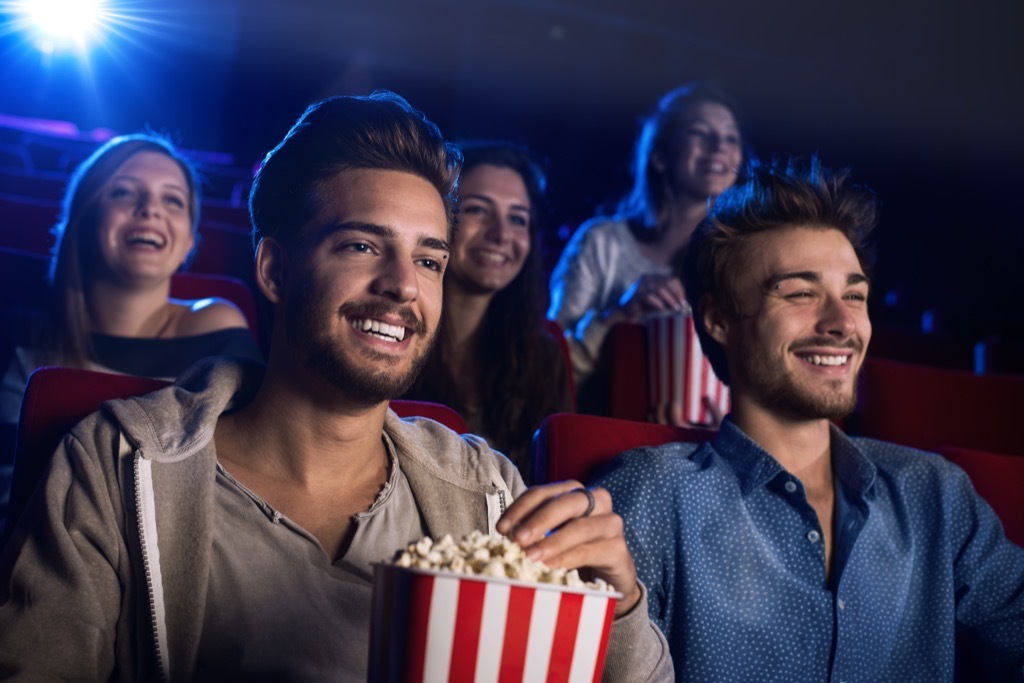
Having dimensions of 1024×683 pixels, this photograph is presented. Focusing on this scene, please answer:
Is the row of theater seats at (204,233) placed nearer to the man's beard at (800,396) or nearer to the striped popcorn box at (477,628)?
the man's beard at (800,396)

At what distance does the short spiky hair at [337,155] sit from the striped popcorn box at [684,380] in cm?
80

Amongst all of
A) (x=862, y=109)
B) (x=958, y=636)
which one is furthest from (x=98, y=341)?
(x=862, y=109)

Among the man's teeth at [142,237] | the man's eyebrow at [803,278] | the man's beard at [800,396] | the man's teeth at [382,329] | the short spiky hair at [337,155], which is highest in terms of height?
the short spiky hair at [337,155]

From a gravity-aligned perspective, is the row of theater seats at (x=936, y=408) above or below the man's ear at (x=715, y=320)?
below

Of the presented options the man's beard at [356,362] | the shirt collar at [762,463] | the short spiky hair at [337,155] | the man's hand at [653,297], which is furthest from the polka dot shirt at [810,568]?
the man's hand at [653,297]

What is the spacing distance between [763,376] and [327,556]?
0.70 meters

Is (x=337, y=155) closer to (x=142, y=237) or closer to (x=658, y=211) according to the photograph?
(x=142, y=237)

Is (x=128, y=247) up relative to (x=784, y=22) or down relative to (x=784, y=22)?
down

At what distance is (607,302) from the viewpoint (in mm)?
2535

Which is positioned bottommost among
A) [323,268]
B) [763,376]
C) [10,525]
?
[10,525]

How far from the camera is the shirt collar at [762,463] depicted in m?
1.37

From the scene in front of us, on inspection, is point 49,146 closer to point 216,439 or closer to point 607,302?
point 607,302

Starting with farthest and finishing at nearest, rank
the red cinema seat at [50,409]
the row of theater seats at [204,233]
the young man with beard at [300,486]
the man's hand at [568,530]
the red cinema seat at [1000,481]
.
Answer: the row of theater seats at [204,233] → the red cinema seat at [1000,481] → the red cinema seat at [50,409] → the young man with beard at [300,486] → the man's hand at [568,530]

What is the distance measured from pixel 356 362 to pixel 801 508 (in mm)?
635
